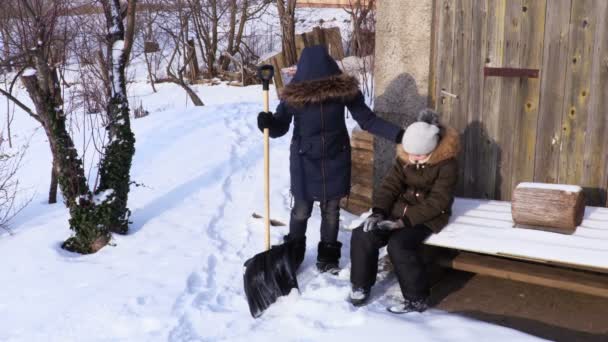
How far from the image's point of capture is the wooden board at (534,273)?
11.1 feet

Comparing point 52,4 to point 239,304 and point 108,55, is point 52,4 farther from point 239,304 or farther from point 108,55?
point 239,304

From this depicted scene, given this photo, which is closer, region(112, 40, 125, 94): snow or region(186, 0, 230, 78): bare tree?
region(112, 40, 125, 94): snow

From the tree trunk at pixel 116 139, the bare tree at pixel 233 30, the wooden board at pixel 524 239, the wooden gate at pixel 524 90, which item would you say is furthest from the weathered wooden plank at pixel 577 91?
the bare tree at pixel 233 30

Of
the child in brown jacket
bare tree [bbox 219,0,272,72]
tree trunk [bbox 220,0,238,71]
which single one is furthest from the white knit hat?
tree trunk [bbox 220,0,238,71]

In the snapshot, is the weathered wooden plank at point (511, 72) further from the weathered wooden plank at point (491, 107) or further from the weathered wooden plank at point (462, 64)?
the weathered wooden plank at point (462, 64)

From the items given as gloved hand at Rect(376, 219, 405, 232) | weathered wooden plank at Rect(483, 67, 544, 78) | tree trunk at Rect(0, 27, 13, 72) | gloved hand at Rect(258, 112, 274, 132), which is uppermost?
tree trunk at Rect(0, 27, 13, 72)

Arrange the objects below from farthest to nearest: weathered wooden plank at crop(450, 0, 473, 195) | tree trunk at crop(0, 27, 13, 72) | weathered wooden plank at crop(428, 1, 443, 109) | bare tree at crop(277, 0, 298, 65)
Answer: bare tree at crop(277, 0, 298, 65) → tree trunk at crop(0, 27, 13, 72) → weathered wooden plank at crop(428, 1, 443, 109) → weathered wooden plank at crop(450, 0, 473, 195)

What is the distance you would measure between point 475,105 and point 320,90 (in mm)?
1202

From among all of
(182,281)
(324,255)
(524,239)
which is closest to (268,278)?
(324,255)

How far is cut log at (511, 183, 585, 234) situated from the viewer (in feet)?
11.8

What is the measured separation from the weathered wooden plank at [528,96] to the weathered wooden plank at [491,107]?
137 millimetres

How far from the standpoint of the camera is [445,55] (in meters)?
4.52

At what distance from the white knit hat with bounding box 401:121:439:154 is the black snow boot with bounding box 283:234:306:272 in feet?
3.39

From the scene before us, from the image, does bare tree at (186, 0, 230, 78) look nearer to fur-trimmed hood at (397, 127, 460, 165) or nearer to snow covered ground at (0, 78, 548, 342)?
snow covered ground at (0, 78, 548, 342)
